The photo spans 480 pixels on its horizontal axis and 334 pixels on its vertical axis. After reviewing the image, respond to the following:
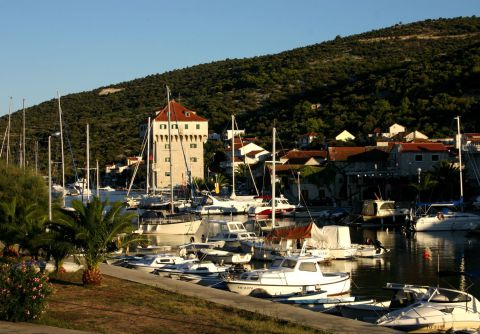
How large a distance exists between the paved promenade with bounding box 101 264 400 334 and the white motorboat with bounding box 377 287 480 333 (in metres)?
2.45

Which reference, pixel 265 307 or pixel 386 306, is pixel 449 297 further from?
pixel 265 307

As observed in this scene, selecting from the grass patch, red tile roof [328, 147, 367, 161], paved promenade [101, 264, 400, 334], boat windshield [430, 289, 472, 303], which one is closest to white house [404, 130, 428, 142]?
red tile roof [328, 147, 367, 161]

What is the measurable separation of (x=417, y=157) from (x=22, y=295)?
7314 cm

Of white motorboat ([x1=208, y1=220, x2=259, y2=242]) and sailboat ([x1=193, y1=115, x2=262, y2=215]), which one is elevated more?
sailboat ([x1=193, y1=115, x2=262, y2=215])

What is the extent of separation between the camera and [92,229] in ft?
83.4

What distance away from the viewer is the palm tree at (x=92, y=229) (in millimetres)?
25141

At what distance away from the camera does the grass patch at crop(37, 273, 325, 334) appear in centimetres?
1817

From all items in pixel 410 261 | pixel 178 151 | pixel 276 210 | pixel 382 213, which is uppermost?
pixel 178 151

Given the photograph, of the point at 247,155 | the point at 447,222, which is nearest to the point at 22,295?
the point at 447,222

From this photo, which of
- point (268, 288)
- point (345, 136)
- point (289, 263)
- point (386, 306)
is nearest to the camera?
point (386, 306)

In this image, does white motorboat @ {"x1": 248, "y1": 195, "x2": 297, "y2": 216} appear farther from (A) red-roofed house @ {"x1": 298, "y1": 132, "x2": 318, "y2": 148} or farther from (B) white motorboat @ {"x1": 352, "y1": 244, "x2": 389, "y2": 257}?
(A) red-roofed house @ {"x1": 298, "y1": 132, "x2": 318, "y2": 148}

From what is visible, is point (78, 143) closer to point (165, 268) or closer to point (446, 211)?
point (446, 211)

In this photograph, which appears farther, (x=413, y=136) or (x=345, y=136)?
(x=345, y=136)

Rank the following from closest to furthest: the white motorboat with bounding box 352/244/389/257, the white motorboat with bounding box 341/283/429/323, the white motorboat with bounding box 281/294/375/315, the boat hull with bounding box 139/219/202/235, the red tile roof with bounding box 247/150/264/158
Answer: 1. the white motorboat with bounding box 341/283/429/323
2. the white motorboat with bounding box 281/294/375/315
3. the white motorboat with bounding box 352/244/389/257
4. the boat hull with bounding box 139/219/202/235
5. the red tile roof with bounding box 247/150/264/158
